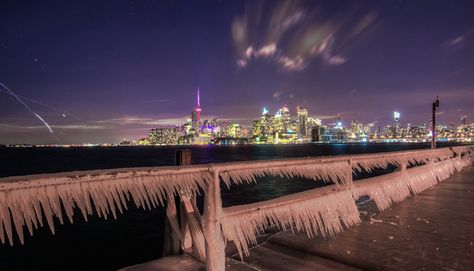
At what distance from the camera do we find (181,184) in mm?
2809

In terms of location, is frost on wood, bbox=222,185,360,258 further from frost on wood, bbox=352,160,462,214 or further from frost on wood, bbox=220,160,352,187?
frost on wood, bbox=352,160,462,214

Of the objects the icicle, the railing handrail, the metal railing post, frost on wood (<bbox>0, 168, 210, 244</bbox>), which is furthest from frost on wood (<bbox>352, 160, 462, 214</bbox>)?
frost on wood (<bbox>0, 168, 210, 244</bbox>)

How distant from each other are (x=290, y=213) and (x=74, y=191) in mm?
2507

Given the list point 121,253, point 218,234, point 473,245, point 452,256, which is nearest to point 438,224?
point 473,245

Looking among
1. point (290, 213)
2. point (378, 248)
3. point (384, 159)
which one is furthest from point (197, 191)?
point (384, 159)

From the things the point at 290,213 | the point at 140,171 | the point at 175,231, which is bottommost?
the point at 175,231

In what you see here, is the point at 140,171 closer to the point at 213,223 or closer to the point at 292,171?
the point at 213,223

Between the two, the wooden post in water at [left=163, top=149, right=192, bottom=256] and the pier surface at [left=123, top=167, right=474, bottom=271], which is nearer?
the pier surface at [left=123, top=167, right=474, bottom=271]

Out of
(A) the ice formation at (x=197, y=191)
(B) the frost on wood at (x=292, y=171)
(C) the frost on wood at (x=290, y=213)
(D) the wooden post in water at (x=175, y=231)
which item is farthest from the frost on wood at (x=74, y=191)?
(D) the wooden post in water at (x=175, y=231)

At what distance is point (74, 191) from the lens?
2258 mm

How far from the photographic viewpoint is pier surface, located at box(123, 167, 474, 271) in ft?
12.8

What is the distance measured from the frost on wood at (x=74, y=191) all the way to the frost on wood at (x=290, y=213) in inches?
28.2

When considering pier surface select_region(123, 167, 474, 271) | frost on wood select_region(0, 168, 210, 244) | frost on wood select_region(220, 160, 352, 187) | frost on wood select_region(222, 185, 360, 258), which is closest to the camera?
frost on wood select_region(0, 168, 210, 244)

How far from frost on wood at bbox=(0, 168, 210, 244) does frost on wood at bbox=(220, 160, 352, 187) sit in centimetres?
41
